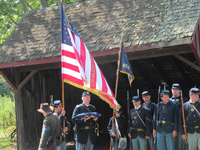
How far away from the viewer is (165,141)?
20.8 ft

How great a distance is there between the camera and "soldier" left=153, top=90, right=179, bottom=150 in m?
6.23

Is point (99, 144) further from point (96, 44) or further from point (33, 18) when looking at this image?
point (33, 18)

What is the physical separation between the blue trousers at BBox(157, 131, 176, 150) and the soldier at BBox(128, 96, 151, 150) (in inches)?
11.6

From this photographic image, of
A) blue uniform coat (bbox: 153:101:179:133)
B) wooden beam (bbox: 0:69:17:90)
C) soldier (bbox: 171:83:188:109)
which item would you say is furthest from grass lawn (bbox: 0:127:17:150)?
soldier (bbox: 171:83:188:109)

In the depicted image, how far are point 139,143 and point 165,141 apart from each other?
64 centimetres

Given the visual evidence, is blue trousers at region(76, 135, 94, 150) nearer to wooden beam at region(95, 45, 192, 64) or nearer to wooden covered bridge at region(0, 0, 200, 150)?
wooden covered bridge at region(0, 0, 200, 150)

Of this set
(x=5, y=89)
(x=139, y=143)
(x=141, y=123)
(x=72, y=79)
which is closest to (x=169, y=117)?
(x=141, y=123)

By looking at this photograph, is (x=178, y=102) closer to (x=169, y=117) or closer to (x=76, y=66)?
(x=169, y=117)

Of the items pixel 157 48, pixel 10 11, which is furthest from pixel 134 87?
pixel 10 11

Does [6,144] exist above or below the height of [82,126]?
below

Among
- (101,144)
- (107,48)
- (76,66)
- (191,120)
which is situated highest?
(107,48)

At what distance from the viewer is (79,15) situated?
9.72 metres

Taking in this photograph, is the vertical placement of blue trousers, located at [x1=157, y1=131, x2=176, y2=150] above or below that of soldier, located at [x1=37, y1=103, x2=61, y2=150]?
below

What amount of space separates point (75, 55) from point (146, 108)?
258 cm
